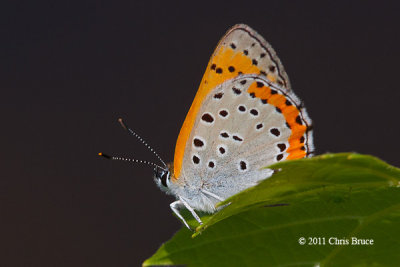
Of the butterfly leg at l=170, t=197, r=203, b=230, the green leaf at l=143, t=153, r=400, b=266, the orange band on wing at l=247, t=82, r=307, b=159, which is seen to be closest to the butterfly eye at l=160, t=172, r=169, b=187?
the butterfly leg at l=170, t=197, r=203, b=230


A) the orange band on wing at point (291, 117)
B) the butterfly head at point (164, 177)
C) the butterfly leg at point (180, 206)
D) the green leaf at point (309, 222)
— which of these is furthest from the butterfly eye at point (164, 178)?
the green leaf at point (309, 222)

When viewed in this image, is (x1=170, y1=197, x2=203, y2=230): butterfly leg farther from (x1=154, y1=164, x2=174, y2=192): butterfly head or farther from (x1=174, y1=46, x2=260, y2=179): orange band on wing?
(x1=174, y1=46, x2=260, y2=179): orange band on wing

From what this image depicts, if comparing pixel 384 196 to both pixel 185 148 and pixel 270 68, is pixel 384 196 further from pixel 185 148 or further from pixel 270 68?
pixel 185 148

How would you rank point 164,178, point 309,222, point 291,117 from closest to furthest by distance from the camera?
point 309,222
point 291,117
point 164,178

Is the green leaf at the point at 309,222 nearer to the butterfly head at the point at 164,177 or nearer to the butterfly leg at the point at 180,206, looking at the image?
the butterfly leg at the point at 180,206

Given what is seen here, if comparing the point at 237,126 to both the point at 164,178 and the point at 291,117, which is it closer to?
the point at 291,117

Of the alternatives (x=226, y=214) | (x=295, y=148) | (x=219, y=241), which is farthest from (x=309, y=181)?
(x=295, y=148)

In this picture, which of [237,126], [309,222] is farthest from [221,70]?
[309,222]
